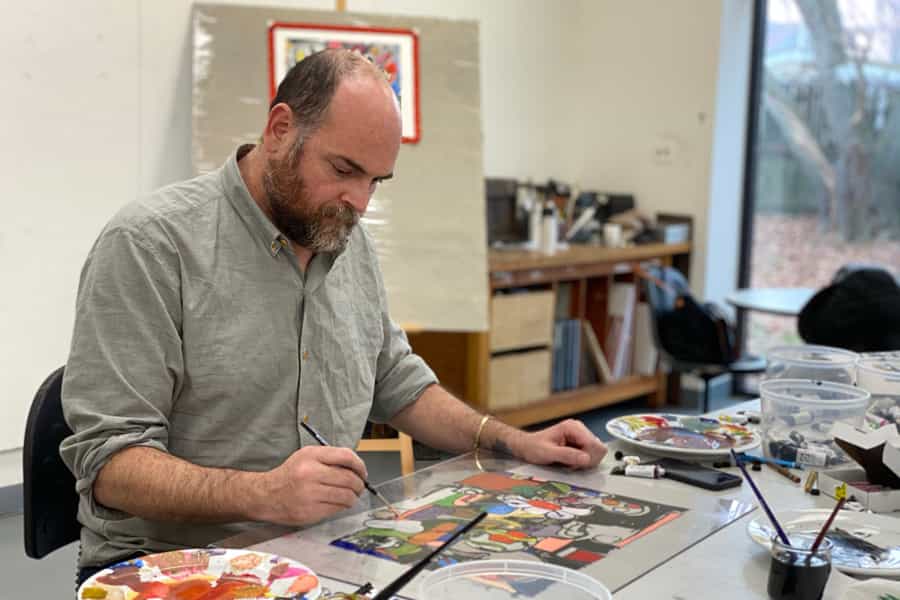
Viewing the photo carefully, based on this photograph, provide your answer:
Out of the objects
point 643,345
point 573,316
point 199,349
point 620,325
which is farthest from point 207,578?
point 643,345

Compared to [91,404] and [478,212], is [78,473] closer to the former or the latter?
[91,404]

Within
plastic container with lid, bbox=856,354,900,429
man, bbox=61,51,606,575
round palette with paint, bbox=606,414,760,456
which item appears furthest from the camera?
plastic container with lid, bbox=856,354,900,429

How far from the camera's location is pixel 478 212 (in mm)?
3816

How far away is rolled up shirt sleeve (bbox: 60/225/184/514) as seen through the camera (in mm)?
1456

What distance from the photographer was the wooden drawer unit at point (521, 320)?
4.44 m

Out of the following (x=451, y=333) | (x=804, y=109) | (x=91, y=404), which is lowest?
(x=451, y=333)

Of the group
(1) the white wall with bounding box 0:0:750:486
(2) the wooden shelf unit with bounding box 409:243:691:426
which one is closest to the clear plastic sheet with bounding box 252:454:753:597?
(1) the white wall with bounding box 0:0:750:486

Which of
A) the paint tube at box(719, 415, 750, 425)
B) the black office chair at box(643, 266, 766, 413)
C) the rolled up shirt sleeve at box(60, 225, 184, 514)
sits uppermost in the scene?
the rolled up shirt sleeve at box(60, 225, 184, 514)

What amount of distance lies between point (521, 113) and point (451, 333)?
1527 millimetres

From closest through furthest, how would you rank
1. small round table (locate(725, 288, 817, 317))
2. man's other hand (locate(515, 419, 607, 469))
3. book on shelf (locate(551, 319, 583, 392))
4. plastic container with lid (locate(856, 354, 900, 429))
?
man's other hand (locate(515, 419, 607, 469)), plastic container with lid (locate(856, 354, 900, 429)), small round table (locate(725, 288, 817, 317)), book on shelf (locate(551, 319, 583, 392))

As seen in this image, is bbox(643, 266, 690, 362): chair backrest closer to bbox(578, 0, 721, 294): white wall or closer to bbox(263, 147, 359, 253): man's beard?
bbox(578, 0, 721, 294): white wall

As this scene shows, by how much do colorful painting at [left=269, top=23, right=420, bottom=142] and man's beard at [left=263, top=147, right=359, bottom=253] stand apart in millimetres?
2106

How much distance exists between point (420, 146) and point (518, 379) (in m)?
1.31

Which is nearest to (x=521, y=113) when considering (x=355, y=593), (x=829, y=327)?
(x=829, y=327)
